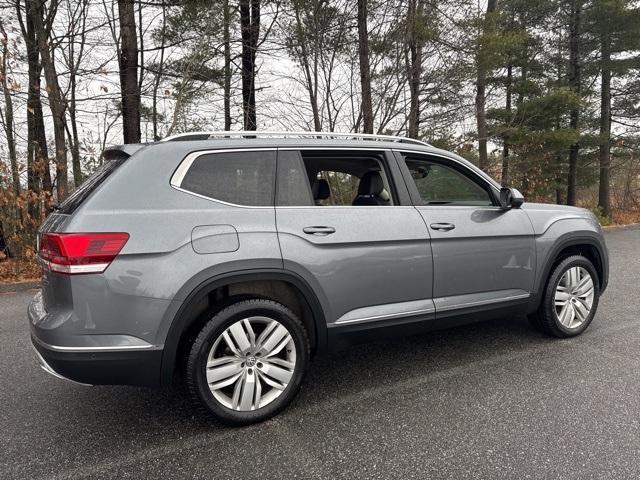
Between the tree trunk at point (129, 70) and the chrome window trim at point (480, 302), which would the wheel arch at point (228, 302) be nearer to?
the chrome window trim at point (480, 302)

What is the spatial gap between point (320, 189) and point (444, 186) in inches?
41.9

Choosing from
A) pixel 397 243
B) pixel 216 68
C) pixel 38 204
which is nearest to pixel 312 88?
pixel 216 68

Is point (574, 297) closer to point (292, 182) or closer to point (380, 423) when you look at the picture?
point (380, 423)

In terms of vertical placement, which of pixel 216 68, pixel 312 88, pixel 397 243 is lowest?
pixel 397 243

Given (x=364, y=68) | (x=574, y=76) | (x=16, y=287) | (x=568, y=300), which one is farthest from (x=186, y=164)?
(x=574, y=76)

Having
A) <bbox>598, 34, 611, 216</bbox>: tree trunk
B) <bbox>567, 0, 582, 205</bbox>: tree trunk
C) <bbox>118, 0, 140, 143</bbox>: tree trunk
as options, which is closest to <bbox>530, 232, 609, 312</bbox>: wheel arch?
<bbox>118, 0, 140, 143</bbox>: tree trunk

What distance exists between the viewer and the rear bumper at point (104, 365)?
81.6 inches

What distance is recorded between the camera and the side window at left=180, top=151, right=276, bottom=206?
2379 mm

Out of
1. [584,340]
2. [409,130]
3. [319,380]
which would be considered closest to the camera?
[319,380]

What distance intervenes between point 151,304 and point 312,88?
807 cm

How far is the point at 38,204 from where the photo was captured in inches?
277

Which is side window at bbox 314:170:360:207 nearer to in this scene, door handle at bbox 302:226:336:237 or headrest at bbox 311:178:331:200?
headrest at bbox 311:178:331:200

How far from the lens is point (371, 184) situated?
3260mm

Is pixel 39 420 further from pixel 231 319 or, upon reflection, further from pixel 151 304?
pixel 231 319
